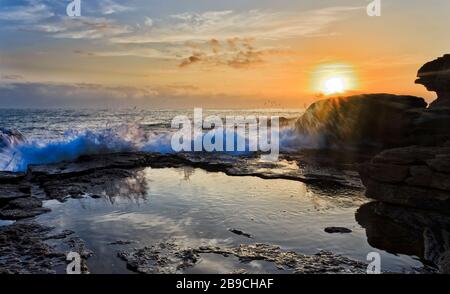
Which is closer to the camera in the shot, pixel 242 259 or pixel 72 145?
pixel 242 259

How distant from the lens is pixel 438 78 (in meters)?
23.6

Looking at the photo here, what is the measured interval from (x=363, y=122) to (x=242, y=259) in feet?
66.0

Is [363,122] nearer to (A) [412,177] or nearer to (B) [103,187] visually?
(A) [412,177]

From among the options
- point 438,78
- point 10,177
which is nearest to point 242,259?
point 10,177

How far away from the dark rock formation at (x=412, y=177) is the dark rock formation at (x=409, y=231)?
0.25 metres

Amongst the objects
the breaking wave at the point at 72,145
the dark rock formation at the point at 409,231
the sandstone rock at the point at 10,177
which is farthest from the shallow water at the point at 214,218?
the breaking wave at the point at 72,145

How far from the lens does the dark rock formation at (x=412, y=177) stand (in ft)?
28.4

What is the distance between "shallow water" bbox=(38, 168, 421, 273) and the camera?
6.89 m

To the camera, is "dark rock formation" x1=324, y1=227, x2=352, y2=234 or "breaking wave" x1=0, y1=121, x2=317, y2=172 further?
"breaking wave" x1=0, y1=121, x2=317, y2=172

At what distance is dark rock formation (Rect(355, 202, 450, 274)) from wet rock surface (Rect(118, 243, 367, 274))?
1251 millimetres

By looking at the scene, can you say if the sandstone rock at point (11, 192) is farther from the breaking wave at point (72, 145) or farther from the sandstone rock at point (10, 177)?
the breaking wave at point (72, 145)

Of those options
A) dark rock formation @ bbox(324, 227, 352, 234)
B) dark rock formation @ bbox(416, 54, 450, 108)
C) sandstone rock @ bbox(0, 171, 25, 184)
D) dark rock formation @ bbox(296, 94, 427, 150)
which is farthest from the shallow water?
dark rock formation @ bbox(416, 54, 450, 108)

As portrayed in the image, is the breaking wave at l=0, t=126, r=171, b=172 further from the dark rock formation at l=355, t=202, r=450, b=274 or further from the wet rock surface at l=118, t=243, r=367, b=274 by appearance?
the dark rock formation at l=355, t=202, r=450, b=274
